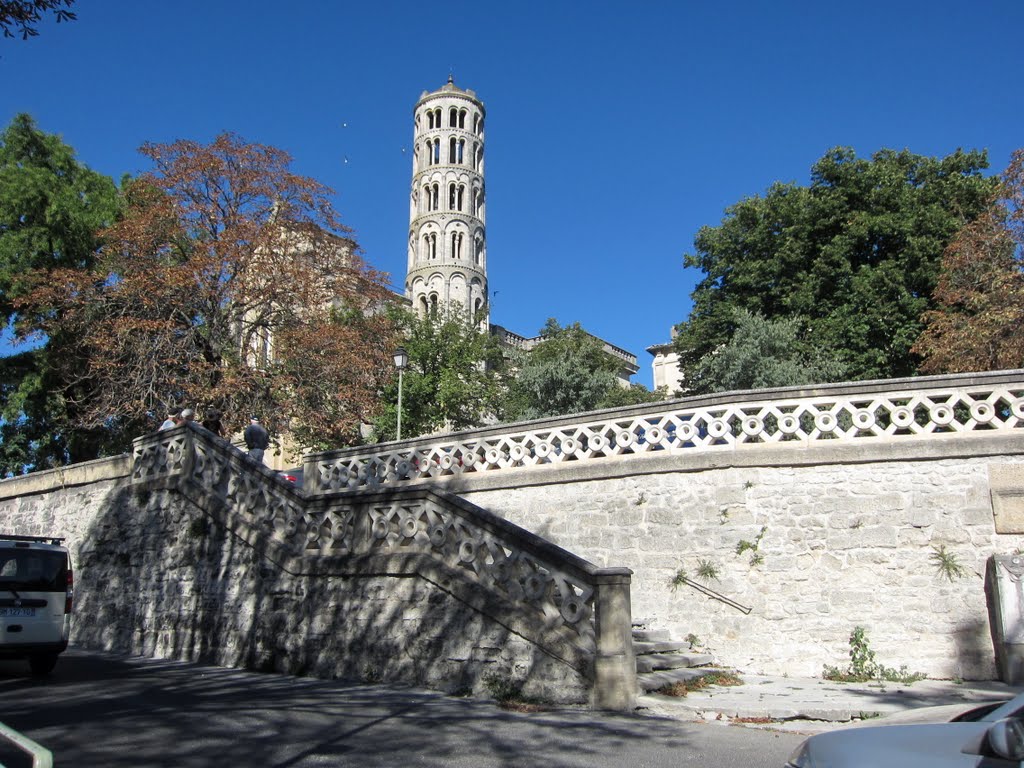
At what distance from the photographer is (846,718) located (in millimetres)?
7312

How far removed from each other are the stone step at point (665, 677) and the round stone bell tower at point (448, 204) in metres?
60.1

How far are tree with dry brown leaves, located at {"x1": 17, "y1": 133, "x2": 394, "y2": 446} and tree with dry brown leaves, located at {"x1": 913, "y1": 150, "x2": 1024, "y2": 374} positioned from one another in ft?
48.3

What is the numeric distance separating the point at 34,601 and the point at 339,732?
5.34 metres

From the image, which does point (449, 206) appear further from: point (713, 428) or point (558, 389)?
point (713, 428)

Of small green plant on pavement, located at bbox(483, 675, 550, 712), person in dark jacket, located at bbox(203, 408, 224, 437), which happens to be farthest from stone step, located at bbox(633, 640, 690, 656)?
person in dark jacket, located at bbox(203, 408, 224, 437)

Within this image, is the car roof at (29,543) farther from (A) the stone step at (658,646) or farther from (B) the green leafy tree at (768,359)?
(B) the green leafy tree at (768,359)

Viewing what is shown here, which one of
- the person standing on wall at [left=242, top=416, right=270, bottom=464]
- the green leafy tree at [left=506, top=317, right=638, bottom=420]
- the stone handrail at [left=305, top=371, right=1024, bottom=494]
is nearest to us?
A: the stone handrail at [left=305, top=371, right=1024, bottom=494]

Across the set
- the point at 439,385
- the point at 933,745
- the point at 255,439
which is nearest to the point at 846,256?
the point at 439,385

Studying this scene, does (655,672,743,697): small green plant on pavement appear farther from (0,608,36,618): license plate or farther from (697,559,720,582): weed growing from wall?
(0,608,36,618): license plate

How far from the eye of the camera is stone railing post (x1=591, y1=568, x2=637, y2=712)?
761cm

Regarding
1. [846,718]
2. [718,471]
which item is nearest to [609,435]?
[718,471]

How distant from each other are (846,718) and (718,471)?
4.35 m

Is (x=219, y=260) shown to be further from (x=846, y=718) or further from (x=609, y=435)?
(x=846, y=718)

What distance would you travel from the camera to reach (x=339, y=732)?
6508 millimetres
